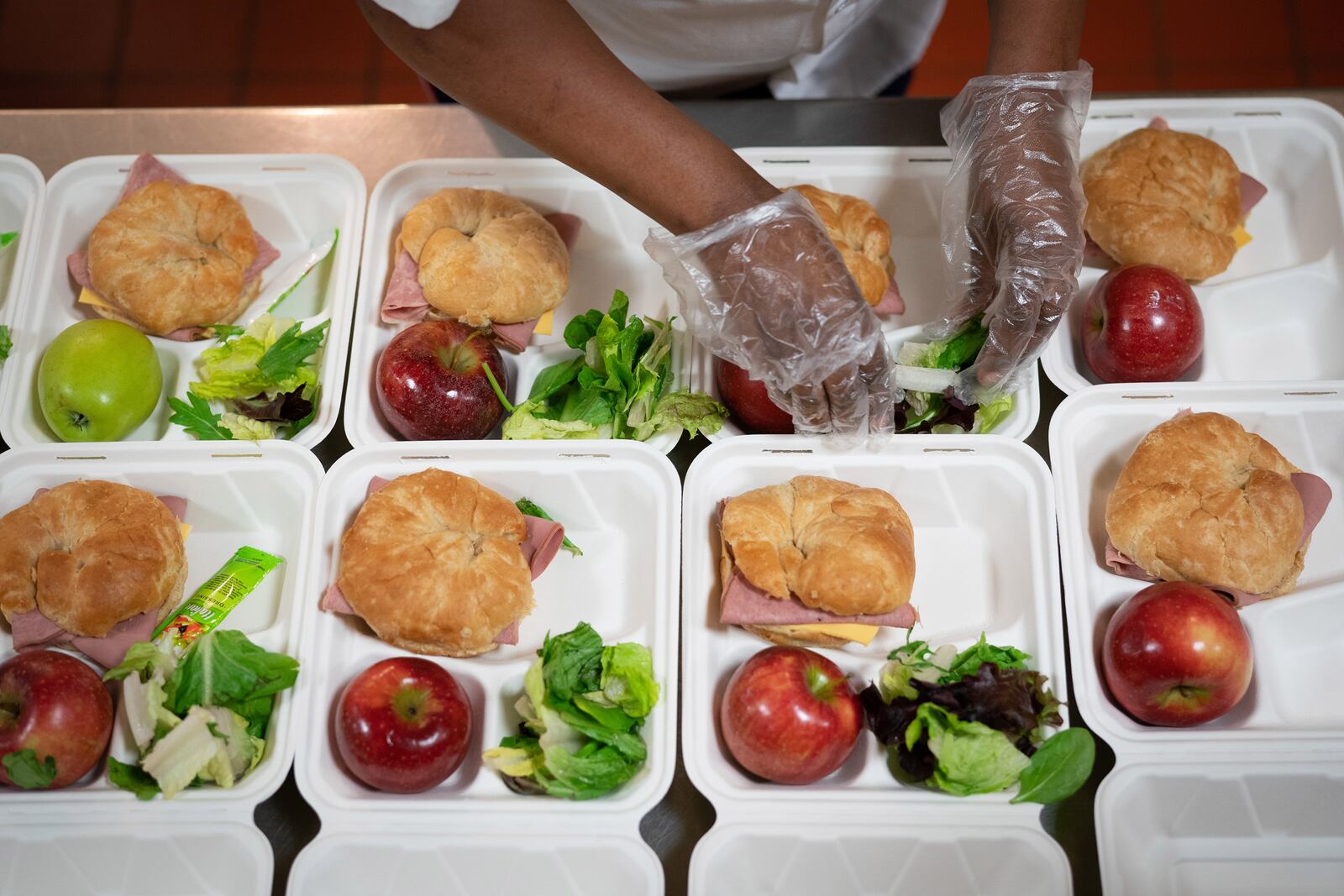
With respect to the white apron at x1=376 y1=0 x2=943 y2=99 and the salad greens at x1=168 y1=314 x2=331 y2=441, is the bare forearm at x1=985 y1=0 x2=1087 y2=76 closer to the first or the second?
the white apron at x1=376 y1=0 x2=943 y2=99

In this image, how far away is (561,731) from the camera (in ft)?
4.73

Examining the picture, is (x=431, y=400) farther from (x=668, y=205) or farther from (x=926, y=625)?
(x=926, y=625)

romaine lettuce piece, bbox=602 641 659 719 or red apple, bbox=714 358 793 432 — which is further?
red apple, bbox=714 358 793 432

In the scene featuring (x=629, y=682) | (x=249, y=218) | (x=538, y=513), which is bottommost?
(x=629, y=682)

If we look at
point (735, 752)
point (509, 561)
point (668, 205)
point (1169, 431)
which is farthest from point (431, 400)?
point (1169, 431)

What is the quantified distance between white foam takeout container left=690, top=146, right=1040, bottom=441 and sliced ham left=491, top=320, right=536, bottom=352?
491 millimetres

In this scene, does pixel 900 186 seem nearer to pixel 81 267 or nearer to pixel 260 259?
pixel 260 259

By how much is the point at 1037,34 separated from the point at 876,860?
1.22m

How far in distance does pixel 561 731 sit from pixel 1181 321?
1137 mm

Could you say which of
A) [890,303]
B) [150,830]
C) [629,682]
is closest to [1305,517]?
[890,303]

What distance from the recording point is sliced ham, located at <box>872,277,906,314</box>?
69.8 inches

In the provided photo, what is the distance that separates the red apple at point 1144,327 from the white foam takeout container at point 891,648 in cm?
24

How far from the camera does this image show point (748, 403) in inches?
65.4

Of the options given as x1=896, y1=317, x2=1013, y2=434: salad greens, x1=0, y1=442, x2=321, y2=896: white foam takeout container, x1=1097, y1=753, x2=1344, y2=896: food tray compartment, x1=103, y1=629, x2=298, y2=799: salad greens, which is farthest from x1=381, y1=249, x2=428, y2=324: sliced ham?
x1=1097, y1=753, x2=1344, y2=896: food tray compartment
